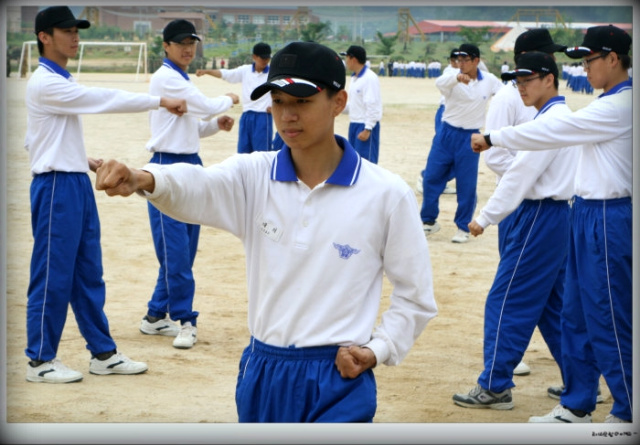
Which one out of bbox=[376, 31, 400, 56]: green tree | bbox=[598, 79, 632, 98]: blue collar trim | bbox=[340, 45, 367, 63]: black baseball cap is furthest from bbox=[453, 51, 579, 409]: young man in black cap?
bbox=[376, 31, 400, 56]: green tree

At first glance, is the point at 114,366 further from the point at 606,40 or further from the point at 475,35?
the point at 475,35

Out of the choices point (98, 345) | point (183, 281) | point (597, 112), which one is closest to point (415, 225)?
point (597, 112)

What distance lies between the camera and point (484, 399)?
19.4 feet

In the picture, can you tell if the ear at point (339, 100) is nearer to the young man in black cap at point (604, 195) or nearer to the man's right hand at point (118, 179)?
the man's right hand at point (118, 179)

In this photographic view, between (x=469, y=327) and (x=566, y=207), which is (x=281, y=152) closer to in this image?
(x=566, y=207)

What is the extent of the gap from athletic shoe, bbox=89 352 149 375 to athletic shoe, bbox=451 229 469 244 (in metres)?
Answer: 5.50

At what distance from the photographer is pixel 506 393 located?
19.6ft

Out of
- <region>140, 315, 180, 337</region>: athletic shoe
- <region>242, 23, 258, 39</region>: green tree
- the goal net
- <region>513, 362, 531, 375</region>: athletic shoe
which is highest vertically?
<region>242, 23, 258, 39</region>: green tree

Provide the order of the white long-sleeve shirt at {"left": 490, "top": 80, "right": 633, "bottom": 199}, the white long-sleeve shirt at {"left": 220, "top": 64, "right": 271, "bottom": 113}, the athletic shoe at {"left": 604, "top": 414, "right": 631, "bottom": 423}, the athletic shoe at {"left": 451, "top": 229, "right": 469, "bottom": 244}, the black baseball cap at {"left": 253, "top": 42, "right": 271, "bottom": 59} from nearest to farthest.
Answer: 1. the white long-sleeve shirt at {"left": 490, "top": 80, "right": 633, "bottom": 199}
2. the athletic shoe at {"left": 604, "top": 414, "right": 631, "bottom": 423}
3. the athletic shoe at {"left": 451, "top": 229, "right": 469, "bottom": 244}
4. the black baseball cap at {"left": 253, "top": 42, "right": 271, "bottom": 59}
5. the white long-sleeve shirt at {"left": 220, "top": 64, "right": 271, "bottom": 113}

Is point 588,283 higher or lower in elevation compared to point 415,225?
lower

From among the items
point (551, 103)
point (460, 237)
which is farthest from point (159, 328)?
point (460, 237)

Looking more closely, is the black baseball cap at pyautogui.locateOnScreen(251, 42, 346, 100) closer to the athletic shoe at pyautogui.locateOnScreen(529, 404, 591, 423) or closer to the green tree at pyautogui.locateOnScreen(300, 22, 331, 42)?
the athletic shoe at pyautogui.locateOnScreen(529, 404, 591, 423)

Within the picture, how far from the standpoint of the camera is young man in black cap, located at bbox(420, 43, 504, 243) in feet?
36.6

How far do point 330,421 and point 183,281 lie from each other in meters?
4.06
